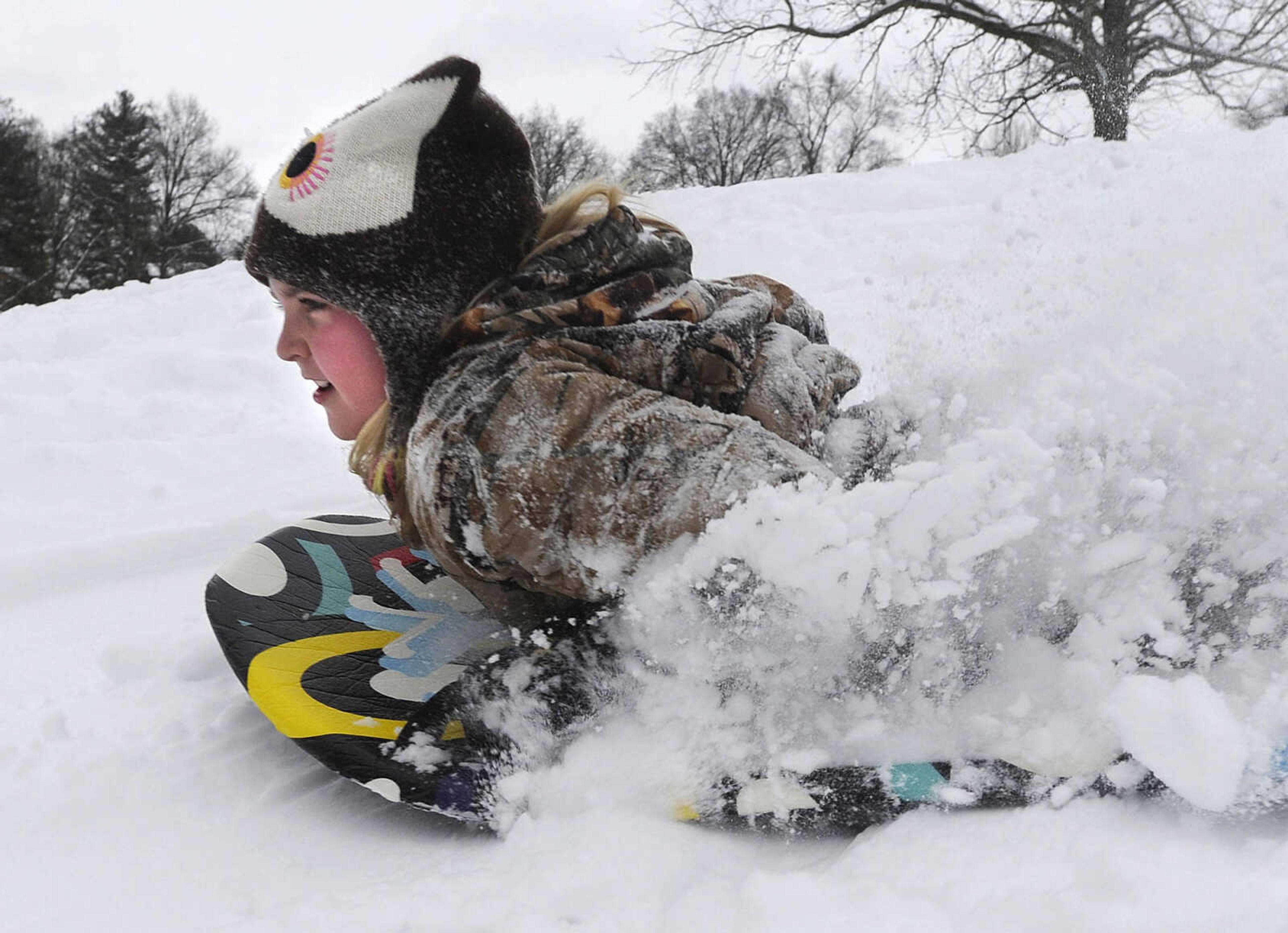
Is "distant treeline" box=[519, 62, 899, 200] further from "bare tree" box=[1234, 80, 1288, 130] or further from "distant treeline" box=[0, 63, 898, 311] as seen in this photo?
"bare tree" box=[1234, 80, 1288, 130]

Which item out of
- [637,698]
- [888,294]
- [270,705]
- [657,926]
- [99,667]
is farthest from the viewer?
[888,294]

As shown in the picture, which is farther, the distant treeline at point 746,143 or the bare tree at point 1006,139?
the distant treeline at point 746,143

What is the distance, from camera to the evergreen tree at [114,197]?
68.3 feet

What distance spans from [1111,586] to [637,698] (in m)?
0.60

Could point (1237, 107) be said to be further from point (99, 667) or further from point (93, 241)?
point (93, 241)

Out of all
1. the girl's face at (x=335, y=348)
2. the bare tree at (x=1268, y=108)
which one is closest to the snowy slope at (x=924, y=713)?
the girl's face at (x=335, y=348)

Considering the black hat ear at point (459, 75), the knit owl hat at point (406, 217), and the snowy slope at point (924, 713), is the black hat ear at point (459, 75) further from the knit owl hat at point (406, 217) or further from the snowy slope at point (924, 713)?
the snowy slope at point (924, 713)

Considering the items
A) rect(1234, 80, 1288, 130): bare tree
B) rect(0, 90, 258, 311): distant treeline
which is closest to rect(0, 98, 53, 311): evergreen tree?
rect(0, 90, 258, 311): distant treeline

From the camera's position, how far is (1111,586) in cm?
110

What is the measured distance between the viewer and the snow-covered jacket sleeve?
1.03m

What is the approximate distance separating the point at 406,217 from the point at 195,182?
27.2 m

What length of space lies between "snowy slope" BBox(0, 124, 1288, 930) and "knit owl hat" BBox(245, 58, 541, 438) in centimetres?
52

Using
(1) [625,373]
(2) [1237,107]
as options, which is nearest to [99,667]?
(1) [625,373]

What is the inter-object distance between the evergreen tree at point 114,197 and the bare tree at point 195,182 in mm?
421
